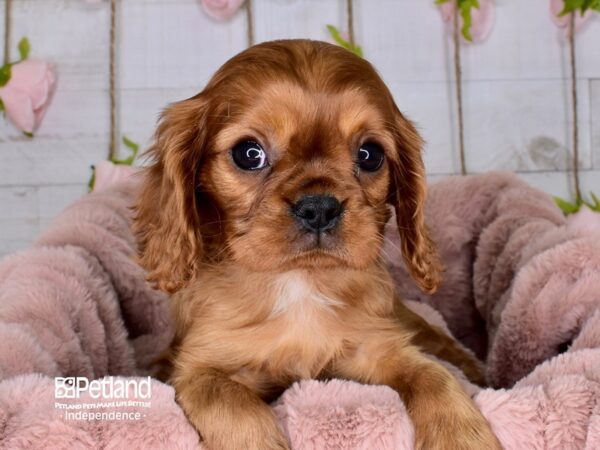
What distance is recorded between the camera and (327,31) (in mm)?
3357

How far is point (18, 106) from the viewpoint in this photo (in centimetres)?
324

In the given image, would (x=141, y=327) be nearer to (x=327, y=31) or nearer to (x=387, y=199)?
(x=387, y=199)

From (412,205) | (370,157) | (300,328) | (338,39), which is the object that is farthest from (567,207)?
Result: (300,328)

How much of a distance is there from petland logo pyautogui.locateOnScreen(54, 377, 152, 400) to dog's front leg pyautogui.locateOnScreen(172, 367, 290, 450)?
4.9 inches

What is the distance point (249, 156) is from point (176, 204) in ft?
0.72

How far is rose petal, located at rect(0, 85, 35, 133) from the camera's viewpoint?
10.6ft

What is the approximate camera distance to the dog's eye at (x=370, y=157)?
184 cm

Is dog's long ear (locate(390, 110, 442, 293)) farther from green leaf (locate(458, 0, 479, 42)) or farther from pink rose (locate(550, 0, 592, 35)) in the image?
pink rose (locate(550, 0, 592, 35))

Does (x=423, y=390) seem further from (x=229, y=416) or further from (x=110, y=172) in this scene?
(x=110, y=172)

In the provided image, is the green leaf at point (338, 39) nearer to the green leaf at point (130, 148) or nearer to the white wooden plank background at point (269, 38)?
the white wooden plank background at point (269, 38)

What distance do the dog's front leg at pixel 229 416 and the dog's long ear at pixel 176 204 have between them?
0.31 metres

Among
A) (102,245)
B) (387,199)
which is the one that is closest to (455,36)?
(387,199)

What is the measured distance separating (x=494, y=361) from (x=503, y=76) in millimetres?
1585

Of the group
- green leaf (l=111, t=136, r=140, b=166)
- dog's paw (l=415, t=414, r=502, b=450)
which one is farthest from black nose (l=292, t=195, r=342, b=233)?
green leaf (l=111, t=136, r=140, b=166)
